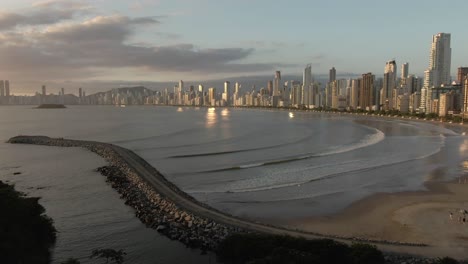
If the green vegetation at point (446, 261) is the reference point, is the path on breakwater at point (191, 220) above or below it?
below

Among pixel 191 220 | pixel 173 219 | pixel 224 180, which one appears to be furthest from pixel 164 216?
pixel 224 180

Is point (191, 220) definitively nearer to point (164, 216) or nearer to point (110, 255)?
point (164, 216)

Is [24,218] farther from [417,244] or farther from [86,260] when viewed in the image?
[417,244]

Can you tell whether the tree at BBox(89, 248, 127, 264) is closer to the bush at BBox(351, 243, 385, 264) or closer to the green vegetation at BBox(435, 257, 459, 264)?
the bush at BBox(351, 243, 385, 264)

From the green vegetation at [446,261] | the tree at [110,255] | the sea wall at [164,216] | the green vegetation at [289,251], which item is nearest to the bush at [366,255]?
the green vegetation at [289,251]

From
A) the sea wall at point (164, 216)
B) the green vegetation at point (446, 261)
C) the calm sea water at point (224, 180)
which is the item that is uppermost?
the green vegetation at point (446, 261)

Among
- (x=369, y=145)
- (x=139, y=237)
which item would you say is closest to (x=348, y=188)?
(x=139, y=237)

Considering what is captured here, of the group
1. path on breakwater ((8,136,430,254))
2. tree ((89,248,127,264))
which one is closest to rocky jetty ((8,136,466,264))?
path on breakwater ((8,136,430,254))

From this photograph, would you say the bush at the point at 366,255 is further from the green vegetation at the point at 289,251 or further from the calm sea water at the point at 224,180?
the calm sea water at the point at 224,180
